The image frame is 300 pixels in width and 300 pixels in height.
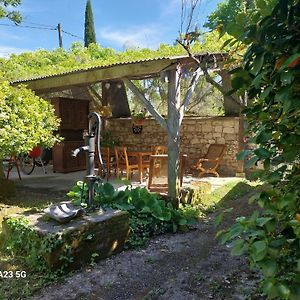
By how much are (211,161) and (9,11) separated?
8204 millimetres

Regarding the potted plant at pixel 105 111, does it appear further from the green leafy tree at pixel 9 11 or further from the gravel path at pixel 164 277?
the gravel path at pixel 164 277

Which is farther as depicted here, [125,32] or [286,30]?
[125,32]

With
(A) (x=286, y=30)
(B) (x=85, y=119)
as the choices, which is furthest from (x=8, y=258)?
(B) (x=85, y=119)

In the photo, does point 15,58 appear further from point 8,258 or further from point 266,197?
point 266,197

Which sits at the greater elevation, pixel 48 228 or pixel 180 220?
pixel 48 228

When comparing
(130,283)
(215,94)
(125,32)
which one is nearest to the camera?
(130,283)

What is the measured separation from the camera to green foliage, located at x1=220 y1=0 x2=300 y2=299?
0.90 meters

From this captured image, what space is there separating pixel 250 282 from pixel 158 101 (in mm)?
11998

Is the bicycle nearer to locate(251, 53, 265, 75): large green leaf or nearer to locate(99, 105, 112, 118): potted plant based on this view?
locate(99, 105, 112, 118): potted plant

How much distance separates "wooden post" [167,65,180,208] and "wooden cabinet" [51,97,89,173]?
184 inches

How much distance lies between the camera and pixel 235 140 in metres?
8.57

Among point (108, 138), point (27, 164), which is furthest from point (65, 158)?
point (27, 164)

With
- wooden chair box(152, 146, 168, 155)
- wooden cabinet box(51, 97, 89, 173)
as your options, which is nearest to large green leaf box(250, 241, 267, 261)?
wooden chair box(152, 146, 168, 155)

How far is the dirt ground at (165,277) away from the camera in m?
2.75
